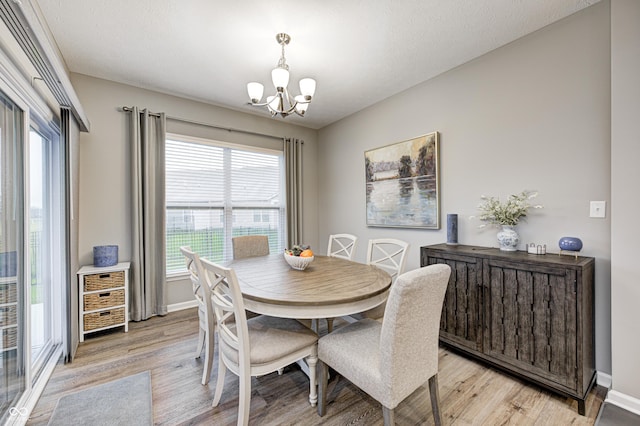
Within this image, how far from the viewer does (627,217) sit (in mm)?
1675

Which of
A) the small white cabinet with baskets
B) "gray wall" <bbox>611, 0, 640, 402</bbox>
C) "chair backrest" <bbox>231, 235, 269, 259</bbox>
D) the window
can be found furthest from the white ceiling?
the small white cabinet with baskets

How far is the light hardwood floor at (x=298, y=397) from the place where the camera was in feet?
5.30

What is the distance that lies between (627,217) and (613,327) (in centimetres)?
71

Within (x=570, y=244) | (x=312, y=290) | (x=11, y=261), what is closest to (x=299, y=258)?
(x=312, y=290)

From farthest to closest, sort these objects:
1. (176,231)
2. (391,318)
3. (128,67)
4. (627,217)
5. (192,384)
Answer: (176,231), (128,67), (192,384), (627,217), (391,318)

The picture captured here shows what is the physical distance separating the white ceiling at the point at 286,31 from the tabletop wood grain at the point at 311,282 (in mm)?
1949

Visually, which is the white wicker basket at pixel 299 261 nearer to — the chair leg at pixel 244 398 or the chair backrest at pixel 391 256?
the chair backrest at pixel 391 256

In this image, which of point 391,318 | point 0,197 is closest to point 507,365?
point 391,318

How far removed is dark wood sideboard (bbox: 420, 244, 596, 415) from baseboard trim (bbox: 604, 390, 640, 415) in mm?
110

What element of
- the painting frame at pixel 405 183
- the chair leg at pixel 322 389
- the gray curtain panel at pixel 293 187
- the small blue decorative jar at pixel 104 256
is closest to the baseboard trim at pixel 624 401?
the painting frame at pixel 405 183

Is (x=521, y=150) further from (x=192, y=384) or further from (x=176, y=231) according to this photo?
(x=176, y=231)

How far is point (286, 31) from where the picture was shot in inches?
86.0

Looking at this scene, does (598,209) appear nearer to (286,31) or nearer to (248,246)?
(286,31)

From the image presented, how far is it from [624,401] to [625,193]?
4.24ft
